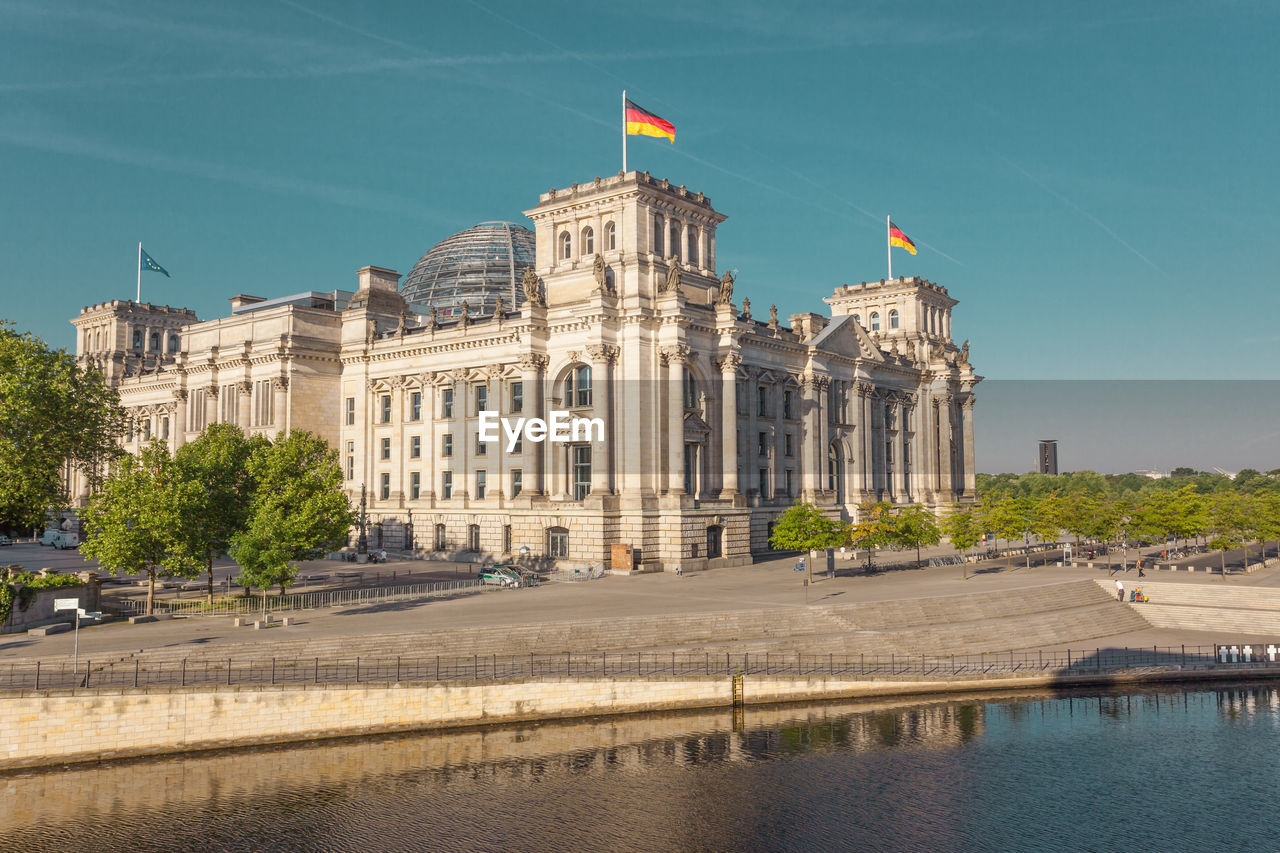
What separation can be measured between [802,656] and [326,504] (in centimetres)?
2743

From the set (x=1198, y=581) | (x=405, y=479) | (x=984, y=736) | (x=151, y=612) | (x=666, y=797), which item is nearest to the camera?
(x=666, y=797)

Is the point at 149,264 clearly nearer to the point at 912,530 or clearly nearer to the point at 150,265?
the point at 150,265

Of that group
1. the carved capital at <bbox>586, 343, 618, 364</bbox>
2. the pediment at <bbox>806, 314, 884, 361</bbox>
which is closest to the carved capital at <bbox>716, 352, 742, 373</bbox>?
the carved capital at <bbox>586, 343, 618, 364</bbox>

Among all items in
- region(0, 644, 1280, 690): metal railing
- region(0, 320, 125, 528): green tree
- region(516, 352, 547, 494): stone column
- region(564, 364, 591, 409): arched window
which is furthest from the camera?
region(516, 352, 547, 494): stone column

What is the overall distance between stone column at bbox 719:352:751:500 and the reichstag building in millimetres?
217

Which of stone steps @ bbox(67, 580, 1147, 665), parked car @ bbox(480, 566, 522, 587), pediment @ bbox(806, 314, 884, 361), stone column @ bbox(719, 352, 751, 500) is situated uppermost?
pediment @ bbox(806, 314, 884, 361)

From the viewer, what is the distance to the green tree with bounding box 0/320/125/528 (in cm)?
5744

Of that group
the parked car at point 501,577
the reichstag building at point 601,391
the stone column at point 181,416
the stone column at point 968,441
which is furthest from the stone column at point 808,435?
the stone column at point 181,416

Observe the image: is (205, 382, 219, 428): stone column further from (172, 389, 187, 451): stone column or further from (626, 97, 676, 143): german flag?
(626, 97, 676, 143): german flag

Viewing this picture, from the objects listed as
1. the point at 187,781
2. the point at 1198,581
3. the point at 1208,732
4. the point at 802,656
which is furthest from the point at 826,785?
the point at 1198,581

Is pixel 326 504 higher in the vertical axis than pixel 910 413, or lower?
lower

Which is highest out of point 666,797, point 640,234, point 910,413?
point 640,234

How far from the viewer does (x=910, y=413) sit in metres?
110

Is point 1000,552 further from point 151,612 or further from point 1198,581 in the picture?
point 151,612
